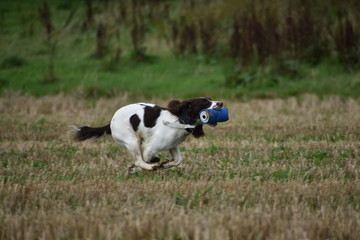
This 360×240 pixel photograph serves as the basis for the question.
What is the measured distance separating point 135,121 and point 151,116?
23 centimetres

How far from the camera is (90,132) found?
7.62 m

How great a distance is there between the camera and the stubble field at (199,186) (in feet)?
13.1

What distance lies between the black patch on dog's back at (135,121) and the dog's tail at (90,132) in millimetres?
618

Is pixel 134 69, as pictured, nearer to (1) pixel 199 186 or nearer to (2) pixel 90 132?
(2) pixel 90 132

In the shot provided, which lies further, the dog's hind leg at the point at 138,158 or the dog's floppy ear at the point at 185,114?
the dog's hind leg at the point at 138,158

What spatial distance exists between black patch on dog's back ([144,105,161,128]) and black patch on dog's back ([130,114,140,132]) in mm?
112

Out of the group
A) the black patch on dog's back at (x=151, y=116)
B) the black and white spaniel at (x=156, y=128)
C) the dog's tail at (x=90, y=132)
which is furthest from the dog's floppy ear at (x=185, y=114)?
the dog's tail at (x=90, y=132)

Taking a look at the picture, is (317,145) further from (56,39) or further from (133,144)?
(56,39)

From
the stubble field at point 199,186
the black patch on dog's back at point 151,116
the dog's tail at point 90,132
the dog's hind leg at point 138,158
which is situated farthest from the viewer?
the dog's tail at point 90,132

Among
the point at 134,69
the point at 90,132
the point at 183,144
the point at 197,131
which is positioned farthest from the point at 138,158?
the point at 134,69

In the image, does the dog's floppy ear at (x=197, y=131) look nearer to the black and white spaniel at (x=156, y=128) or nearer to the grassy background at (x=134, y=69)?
the black and white spaniel at (x=156, y=128)

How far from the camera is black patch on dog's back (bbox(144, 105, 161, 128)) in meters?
6.87

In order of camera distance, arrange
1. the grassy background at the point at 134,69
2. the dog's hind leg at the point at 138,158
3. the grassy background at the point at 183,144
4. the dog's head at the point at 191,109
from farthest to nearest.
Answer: the grassy background at the point at 134,69, the dog's hind leg at the point at 138,158, the dog's head at the point at 191,109, the grassy background at the point at 183,144

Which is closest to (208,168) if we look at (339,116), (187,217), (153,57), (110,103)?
(187,217)
